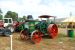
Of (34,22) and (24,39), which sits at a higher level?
(34,22)

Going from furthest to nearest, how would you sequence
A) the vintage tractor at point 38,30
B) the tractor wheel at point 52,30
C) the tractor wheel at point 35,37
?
the tractor wheel at point 52,30 < the vintage tractor at point 38,30 < the tractor wheel at point 35,37

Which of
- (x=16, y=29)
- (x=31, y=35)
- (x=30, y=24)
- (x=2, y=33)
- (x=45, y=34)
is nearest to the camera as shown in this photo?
(x=31, y=35)

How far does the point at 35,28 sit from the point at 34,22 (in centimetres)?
53

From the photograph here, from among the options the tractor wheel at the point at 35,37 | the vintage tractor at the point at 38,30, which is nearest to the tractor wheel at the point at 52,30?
the vintage tractor at the point at 38,30

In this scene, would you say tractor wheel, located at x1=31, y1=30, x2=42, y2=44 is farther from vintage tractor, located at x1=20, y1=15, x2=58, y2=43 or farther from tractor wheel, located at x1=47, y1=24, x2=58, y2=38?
tractor wheel, located at x1=47, y1=24, x2=58, y2=38

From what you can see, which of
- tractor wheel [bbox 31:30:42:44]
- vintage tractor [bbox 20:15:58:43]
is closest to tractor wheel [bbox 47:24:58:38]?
vintage tractor [bbox 20:15:58:43]

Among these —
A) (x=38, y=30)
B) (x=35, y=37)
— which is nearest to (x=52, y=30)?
(x=38, y=30)

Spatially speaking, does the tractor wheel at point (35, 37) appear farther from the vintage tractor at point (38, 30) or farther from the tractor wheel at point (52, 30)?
the tractor wheel at point (52, 30)

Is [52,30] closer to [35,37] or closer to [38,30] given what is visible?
[38,30]

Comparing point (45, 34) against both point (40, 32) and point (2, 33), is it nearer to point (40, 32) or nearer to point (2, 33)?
point (40, 32)

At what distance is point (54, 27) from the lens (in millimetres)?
20844

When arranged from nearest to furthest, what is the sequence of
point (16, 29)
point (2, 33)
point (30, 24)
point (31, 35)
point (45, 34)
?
point (31, 35), point (30, 24), point (45, 34), point (2, 33), point (16, 29)

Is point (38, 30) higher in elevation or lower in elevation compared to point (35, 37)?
higher

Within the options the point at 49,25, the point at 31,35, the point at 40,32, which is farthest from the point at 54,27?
the point at 31,35
